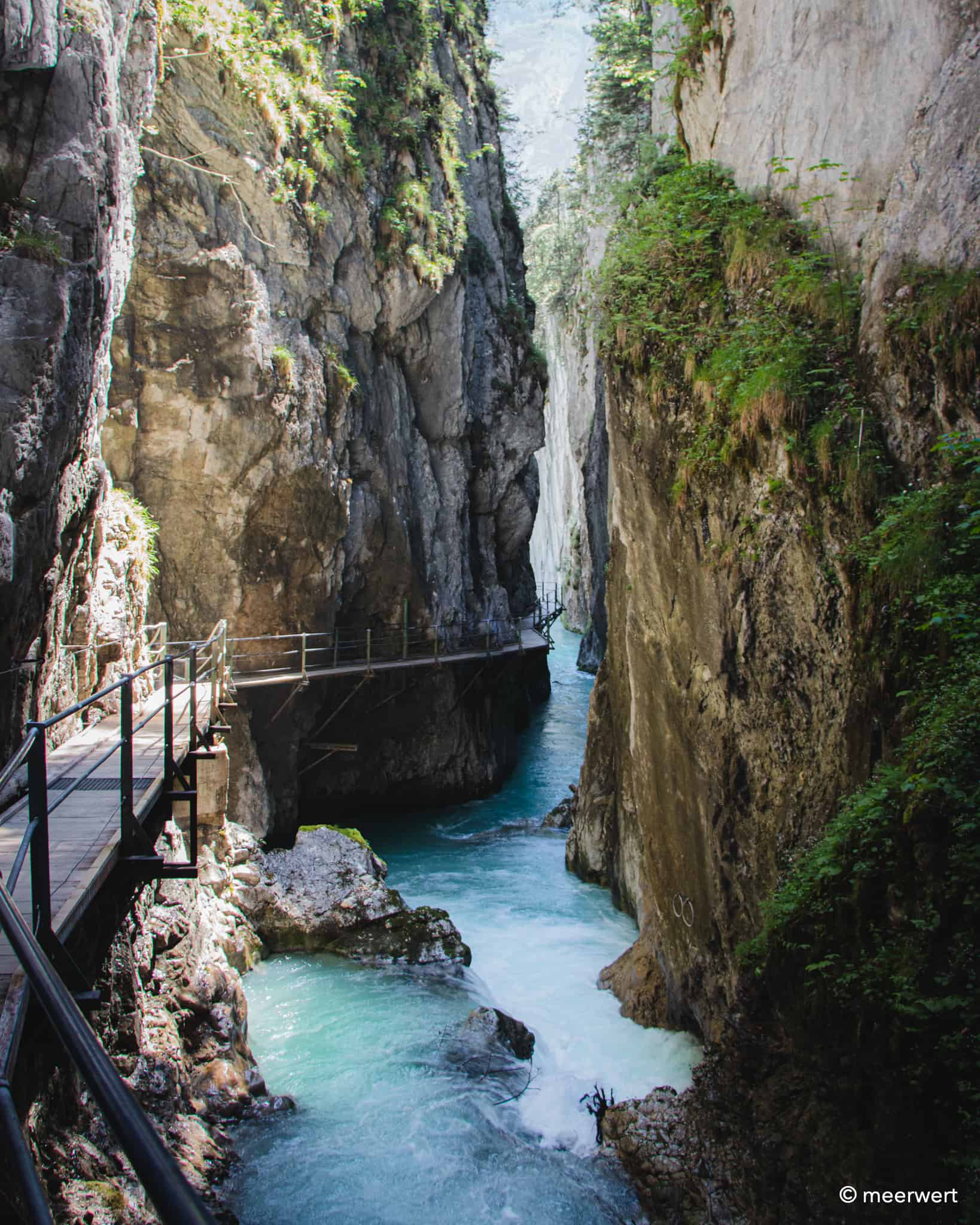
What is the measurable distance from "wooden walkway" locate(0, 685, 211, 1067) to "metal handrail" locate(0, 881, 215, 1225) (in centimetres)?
157

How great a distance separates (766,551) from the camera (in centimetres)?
741

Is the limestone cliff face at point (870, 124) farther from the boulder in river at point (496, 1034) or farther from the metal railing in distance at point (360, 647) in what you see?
the metal railing in distance at point (360, 647)

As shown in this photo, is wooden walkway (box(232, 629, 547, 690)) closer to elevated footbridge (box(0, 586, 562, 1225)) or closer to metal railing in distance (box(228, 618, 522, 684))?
metal railing in distance (box(228, 618, 522, 684))

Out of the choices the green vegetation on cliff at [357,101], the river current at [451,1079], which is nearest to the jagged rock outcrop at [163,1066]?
the river current at [451,1079]

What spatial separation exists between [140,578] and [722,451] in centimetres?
804

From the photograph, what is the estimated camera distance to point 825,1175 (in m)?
4.95

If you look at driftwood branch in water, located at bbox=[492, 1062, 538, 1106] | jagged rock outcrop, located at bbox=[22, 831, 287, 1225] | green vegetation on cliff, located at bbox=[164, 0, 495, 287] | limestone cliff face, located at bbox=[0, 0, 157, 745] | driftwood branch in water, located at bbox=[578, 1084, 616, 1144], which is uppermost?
green vegetation on cliff, located at bbox=[164, 0, 495, 287]

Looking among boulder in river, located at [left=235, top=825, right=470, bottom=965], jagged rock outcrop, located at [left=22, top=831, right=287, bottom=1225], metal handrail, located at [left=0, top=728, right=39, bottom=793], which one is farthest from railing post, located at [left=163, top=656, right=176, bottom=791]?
boulder in river, located at [left=235, top=825, right=470, bottom=965]

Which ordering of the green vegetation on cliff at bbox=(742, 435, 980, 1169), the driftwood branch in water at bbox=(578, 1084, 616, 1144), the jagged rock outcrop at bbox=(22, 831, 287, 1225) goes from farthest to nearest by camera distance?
the driftwood branch in water at bbox=(578, 1084, 616, 1144) < the jagged rock outcrop at bbox=(22, 831, 287, 1225) < the green vegetation on cliff at bbox=(742, 435, 980, 1169)

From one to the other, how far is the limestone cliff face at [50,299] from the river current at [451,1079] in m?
4.43

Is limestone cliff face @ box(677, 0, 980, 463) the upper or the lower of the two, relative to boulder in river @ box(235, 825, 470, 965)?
upper

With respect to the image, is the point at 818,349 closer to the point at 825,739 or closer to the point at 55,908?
the point at 825,739

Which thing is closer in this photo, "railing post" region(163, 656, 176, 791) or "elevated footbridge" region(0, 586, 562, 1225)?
"elevated footbridge" region(0, 586, 562, 1225)

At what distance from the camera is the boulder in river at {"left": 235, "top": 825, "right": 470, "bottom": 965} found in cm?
1148
